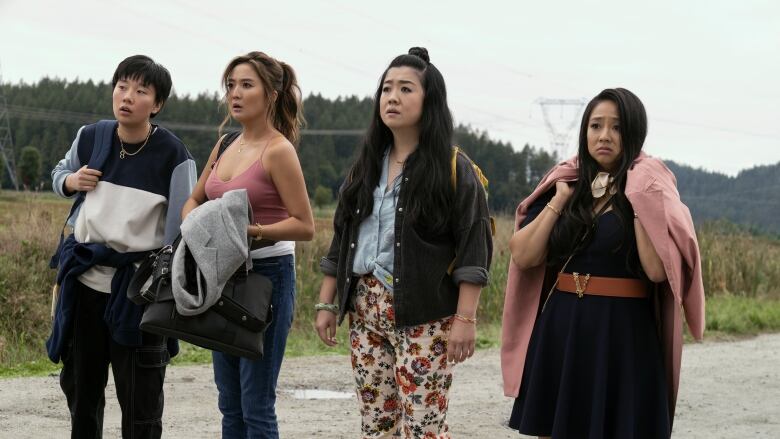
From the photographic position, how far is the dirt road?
645 cm

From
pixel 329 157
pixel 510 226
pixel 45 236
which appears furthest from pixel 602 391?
pixel 329 157

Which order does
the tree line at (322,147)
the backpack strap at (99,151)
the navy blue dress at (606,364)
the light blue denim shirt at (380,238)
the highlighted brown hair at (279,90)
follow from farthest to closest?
the tree line at (322,147) → the backpack strap at (99,151) → the highlighted brown hair at (279,90) → the navy blue dress at (606,364) → the light blue denim shirt at (380,238)

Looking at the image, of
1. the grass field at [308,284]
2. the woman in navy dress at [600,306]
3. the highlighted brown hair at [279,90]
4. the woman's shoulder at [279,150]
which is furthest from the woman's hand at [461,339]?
the grass field at [308,284]

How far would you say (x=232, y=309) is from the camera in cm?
402

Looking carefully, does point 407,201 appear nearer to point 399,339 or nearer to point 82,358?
point 399,339

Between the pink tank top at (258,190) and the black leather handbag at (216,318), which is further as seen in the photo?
the pink tank top at (258,190)

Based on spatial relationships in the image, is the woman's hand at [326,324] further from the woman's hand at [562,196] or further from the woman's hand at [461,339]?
the woman's hand at [562,196]

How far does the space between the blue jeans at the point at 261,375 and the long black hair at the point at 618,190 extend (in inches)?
43.9

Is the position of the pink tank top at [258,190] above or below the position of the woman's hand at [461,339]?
above

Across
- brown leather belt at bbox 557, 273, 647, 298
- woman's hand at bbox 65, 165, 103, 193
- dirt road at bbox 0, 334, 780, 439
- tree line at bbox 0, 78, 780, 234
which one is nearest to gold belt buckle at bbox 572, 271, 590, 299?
brown leather belt at bbox 557, 273, 647, 298

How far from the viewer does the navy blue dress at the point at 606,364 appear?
4137 mm

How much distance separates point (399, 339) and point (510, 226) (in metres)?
13.0

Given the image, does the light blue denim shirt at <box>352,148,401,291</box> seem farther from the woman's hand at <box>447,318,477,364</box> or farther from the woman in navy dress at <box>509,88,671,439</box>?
the woman in navy dress at <box>509,88,671,439</box>

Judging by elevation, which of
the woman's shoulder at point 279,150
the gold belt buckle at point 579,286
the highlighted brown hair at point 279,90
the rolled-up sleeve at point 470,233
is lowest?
the gold belt buckle at point 579,286
